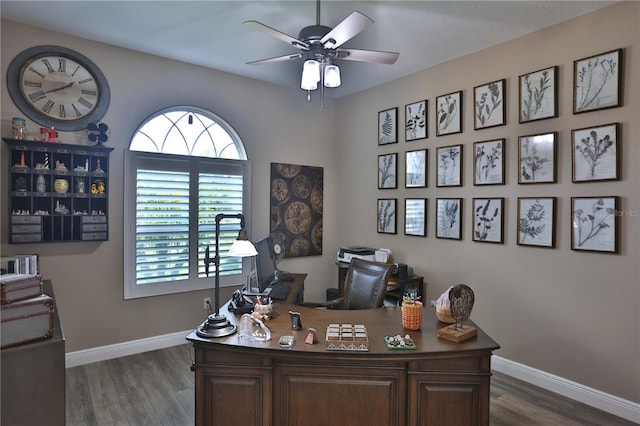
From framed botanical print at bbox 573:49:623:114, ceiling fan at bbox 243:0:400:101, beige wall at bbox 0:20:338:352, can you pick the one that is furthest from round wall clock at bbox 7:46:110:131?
framed botanical print at bbox 573:49:623:114

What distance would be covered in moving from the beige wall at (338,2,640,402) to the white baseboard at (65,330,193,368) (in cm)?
268

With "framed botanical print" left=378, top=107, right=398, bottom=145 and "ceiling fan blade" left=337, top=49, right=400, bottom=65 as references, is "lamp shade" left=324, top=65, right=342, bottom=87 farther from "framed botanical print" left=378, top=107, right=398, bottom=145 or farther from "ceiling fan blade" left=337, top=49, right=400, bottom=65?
"framed botanical print" left=378, top=107, right=398, bottom=145

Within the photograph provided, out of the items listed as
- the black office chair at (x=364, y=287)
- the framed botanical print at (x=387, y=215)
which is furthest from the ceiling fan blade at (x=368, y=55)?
the framed botanical print at (x=387, y=215)

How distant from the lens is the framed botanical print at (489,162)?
11.0 feet

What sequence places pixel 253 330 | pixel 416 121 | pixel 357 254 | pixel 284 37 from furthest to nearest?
pixel 357 254 < pixel 416 121 < pixel 284 37 < pixel 253 330

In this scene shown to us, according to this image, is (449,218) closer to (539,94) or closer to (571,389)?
(539,94)

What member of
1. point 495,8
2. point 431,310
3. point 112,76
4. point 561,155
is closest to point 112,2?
point 112,76

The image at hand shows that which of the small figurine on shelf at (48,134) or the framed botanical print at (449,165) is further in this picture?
the framed botanical print at (449,165)

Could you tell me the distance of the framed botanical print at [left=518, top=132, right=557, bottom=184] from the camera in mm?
3012

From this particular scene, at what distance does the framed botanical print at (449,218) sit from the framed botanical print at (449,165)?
189 mm

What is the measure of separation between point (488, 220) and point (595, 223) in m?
0.85

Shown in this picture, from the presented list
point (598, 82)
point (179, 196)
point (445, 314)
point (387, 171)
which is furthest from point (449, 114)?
point (179, 196)

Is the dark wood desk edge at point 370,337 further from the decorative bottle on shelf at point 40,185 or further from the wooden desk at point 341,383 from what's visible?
the decorative bottle on shelf at point 40,185

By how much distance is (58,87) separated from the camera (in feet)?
10.6
